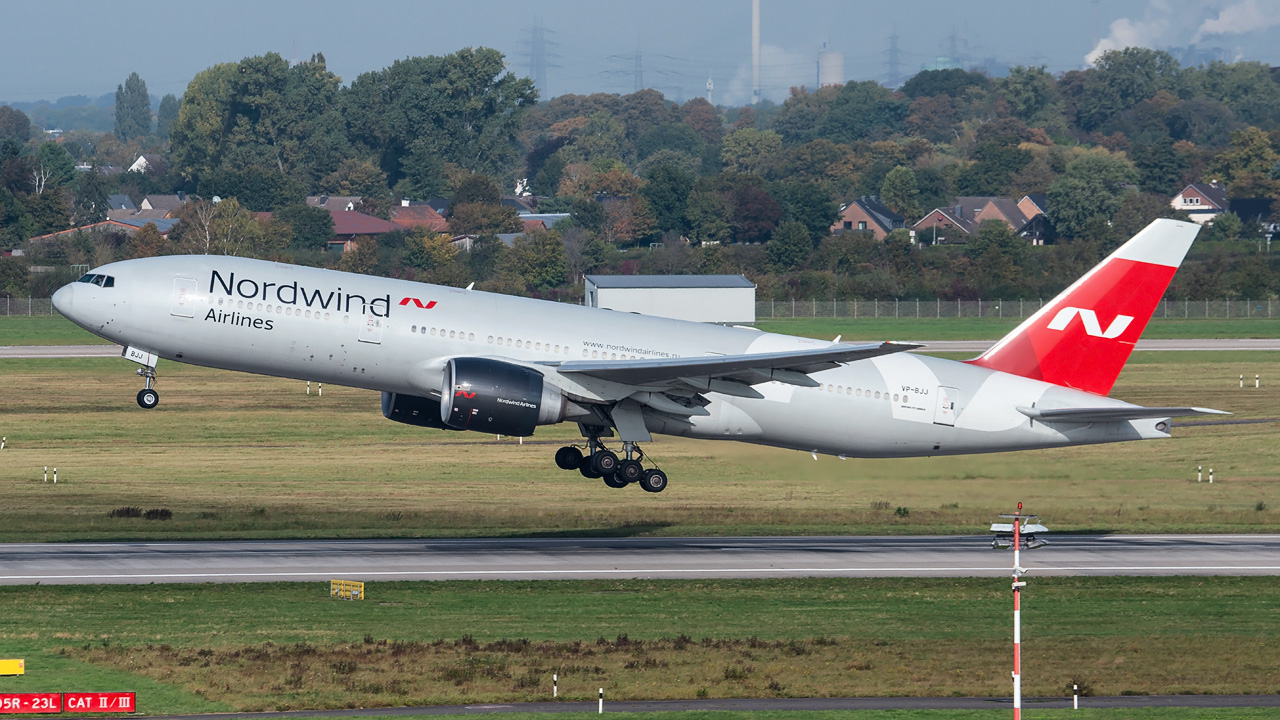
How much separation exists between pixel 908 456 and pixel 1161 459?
31.8 metres

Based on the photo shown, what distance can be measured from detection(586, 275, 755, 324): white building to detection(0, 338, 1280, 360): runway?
16.7 m

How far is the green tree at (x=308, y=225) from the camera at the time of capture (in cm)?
18150

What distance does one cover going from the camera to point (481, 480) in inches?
2675

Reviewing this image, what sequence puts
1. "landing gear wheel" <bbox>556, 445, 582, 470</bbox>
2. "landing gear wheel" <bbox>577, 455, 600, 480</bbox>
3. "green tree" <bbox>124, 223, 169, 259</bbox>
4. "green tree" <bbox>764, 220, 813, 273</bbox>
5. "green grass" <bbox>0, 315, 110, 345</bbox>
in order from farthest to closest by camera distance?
"green tree" <bbox>764, 220, 813, 273</bbox>, "green tree" <bbox>124, 223, 169, 259</bbox>, "green grass" <bbox>0, 315, 110, 345</bbox>, "landing gear wheel" <bbox>556, 445, 582, 470</bbox>, "landing gear wheel" <bbox>577, 455, 600, 480</bbox>

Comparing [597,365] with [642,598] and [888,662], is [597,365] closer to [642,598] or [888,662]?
[642,598]

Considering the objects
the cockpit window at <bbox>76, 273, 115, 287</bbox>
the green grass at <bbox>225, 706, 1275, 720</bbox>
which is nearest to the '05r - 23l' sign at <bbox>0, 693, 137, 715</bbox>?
the green grass at <bbox>225, 706, 1275, 720</bbox>

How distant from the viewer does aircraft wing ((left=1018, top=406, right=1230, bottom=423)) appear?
150ft

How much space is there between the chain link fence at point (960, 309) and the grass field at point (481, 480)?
51714mm

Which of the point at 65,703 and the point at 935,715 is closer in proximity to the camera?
the point at 935,715

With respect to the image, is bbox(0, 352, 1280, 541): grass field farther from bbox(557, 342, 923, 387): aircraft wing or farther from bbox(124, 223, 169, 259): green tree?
bbox(124, 223, 169, 259): green tree

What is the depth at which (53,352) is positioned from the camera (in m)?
113

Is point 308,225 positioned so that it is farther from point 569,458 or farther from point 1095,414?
point 1095,414

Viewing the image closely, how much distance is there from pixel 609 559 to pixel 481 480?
21.4 meters

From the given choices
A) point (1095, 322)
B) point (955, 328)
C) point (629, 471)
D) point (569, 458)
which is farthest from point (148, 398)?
point (955, 328)
